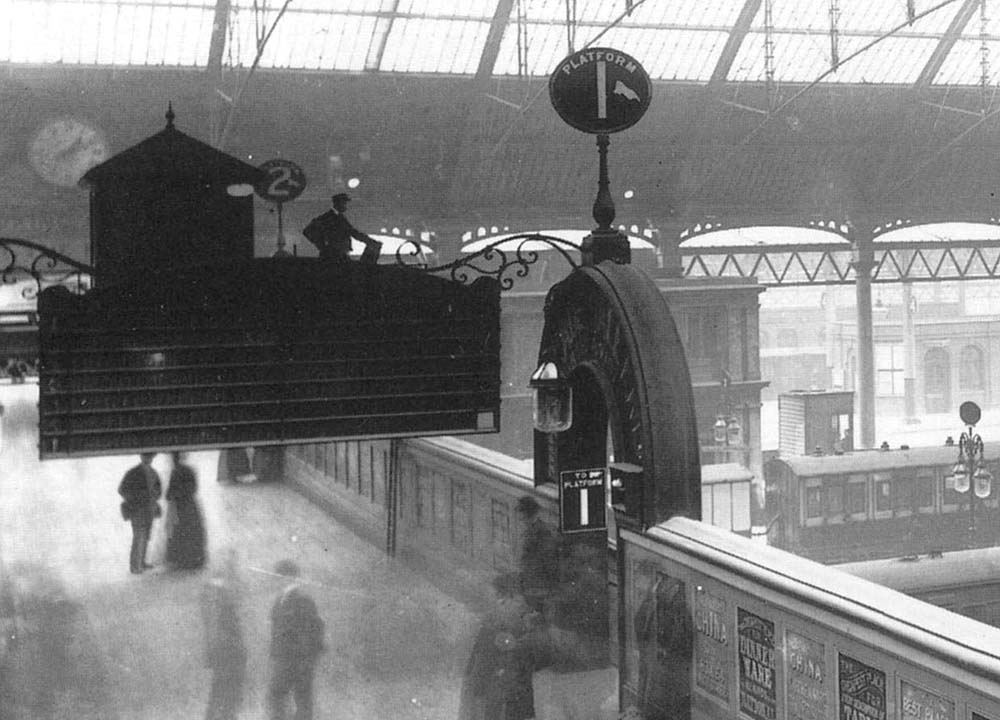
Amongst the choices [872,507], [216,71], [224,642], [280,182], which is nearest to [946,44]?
[872,507]

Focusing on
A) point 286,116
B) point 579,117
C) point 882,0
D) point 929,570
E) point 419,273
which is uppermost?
point 882,0

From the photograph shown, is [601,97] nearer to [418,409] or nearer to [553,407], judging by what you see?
[553,407]

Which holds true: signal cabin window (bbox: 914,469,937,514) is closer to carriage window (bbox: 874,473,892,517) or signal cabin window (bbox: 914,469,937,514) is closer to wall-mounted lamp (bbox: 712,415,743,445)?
carriage window (bbox: 874,473,892,517)

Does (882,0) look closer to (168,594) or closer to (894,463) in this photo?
(894,463)

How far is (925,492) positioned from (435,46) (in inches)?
516

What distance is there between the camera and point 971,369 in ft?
129

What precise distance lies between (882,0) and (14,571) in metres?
21.2

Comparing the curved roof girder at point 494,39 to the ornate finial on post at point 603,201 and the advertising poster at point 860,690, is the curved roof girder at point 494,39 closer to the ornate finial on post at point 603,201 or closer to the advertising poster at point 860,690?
the ornate finial on post at point 603,201

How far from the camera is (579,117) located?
6.50 metres

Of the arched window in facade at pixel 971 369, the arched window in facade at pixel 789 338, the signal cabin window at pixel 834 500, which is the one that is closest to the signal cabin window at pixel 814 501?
the signal cabin window at pixel 834 500

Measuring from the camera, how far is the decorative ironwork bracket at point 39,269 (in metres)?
5.64

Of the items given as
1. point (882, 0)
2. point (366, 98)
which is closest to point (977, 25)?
point (882, 0)

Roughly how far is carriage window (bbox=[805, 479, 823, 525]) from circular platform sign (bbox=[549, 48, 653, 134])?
1515cm

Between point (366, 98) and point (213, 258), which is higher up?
point (366, 98)
